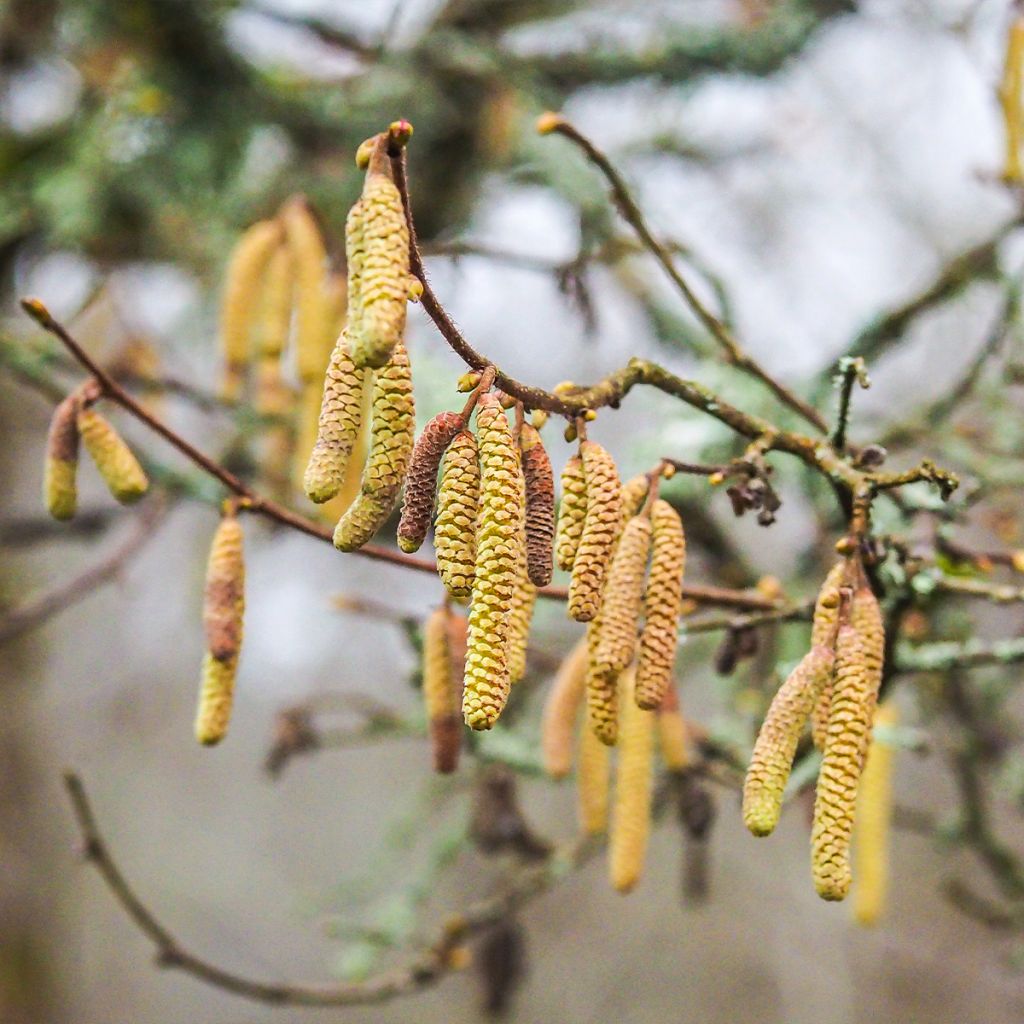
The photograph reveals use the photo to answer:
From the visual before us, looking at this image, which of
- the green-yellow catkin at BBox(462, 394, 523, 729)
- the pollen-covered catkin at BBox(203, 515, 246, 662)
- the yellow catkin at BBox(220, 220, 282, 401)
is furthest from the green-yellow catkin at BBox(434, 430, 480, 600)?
the yellow catkin at BBox(220, 220, 282, 401)

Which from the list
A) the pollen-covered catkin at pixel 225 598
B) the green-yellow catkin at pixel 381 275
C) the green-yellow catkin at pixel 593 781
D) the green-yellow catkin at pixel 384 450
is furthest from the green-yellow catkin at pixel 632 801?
the green-yellow catkin at pixel 381 275

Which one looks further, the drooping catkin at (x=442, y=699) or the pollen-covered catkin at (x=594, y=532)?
the drooping catkin at (x=442, y=699)

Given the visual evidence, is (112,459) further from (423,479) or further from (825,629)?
(825,629)

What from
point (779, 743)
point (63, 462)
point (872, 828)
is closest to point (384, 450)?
point (779, 743)

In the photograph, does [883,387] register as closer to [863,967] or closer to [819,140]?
[819,140]

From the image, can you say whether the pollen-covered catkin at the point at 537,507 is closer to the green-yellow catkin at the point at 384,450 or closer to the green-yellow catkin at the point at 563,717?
the green-yellow catkin at the point at 384,450

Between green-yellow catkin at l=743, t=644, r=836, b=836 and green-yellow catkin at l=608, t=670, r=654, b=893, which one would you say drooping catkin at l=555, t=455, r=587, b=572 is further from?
green-yellow catkin at l=608, t=670, r=654, b=893
